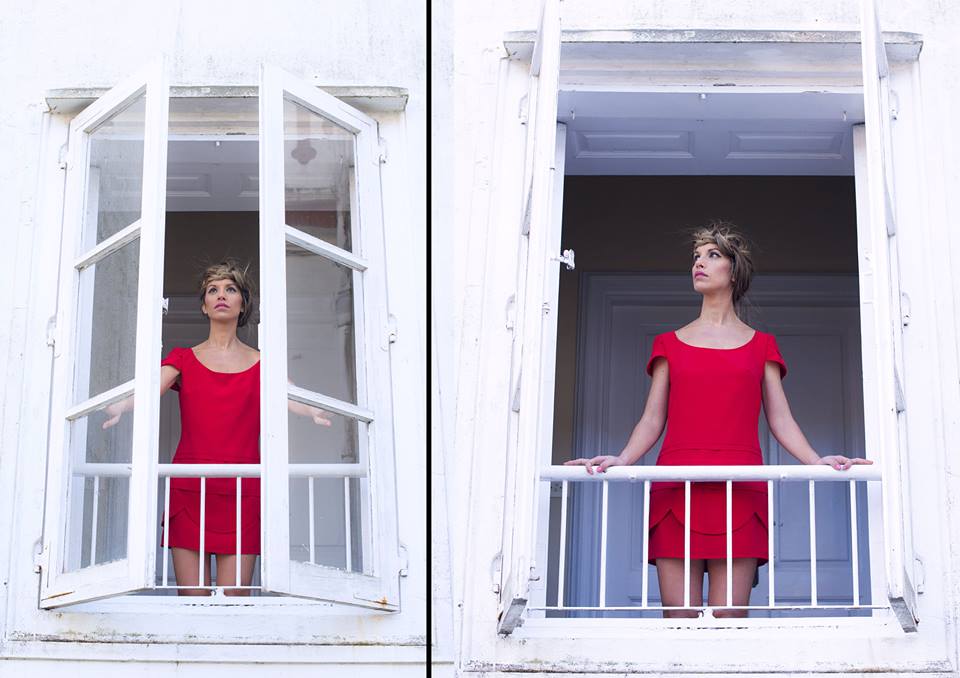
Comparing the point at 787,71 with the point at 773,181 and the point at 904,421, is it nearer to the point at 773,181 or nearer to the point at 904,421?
the point at 904,421

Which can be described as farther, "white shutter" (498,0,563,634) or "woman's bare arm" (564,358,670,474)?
"woman's bare arm" (564,358,670,474)

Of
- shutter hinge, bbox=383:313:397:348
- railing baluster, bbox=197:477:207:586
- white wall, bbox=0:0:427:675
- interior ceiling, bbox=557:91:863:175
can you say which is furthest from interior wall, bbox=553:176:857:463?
railing baluster, bbox=197:477:207:586

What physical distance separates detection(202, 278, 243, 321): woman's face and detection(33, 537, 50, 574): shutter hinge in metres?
0.92

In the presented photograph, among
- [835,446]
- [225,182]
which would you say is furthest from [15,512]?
[835,446]

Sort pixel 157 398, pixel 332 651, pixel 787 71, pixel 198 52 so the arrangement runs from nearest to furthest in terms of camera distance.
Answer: pixel 157 398 < pixel 332 651 < pixel 787 71 < pixel 198 52

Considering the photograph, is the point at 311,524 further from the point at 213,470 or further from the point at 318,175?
the point at 318,175

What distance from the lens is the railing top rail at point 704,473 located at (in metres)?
4.66

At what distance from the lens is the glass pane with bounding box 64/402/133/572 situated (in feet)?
15.5

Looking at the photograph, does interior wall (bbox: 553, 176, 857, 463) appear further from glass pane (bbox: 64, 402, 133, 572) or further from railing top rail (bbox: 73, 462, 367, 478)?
glass pane (bbox: 64, 402, 133, 572)

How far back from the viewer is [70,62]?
18.5 feet

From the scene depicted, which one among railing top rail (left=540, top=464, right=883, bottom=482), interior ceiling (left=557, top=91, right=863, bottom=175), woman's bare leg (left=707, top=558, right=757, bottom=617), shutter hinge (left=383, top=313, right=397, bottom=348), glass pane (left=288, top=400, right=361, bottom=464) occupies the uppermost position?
interior ceiling (left=557, top=91, right=863, bottom=175)

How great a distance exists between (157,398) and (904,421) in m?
2.09

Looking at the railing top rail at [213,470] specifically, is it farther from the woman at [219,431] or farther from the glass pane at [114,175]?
the glass pane at [114,175]

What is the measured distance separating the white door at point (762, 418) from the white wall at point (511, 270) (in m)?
1.64
